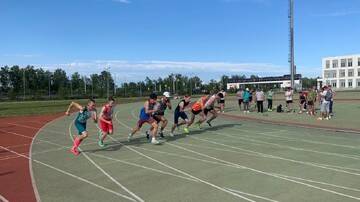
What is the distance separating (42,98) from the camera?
3322 inches

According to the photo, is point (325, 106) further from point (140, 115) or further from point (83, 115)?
point (83, 115)

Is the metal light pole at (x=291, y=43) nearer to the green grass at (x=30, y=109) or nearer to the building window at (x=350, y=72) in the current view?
the green grass at (x=30, y=109)

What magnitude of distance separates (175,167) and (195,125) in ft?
33.5

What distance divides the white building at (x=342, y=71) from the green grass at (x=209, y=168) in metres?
104

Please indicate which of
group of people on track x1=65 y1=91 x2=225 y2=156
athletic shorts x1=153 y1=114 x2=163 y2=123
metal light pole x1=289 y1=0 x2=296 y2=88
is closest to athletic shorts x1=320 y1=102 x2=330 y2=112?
group of people on track x1=65 y1=91 x2=225 y2=156

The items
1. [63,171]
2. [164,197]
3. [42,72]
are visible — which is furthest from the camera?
[42,72]

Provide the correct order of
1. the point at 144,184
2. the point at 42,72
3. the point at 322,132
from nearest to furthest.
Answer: the point at 144,184 < the point at 322,132 < the point at 42,72

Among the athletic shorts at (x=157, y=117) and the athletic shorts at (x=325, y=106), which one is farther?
the athletic shorts at (x=325, y=106)

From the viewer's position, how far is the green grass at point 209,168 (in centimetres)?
750

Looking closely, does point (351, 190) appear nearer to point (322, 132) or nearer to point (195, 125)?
point (322, 132)

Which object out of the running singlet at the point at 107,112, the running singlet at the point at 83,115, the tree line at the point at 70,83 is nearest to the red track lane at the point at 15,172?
the running singlet at the point at 83,115

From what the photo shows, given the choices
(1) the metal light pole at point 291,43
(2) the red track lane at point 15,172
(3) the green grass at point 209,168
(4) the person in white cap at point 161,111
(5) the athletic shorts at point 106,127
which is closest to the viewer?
(3) the green grass at point 209,168

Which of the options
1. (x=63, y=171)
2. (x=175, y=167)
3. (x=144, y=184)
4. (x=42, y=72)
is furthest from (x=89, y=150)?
(x=42, y=72)

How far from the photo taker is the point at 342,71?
117812 mm
